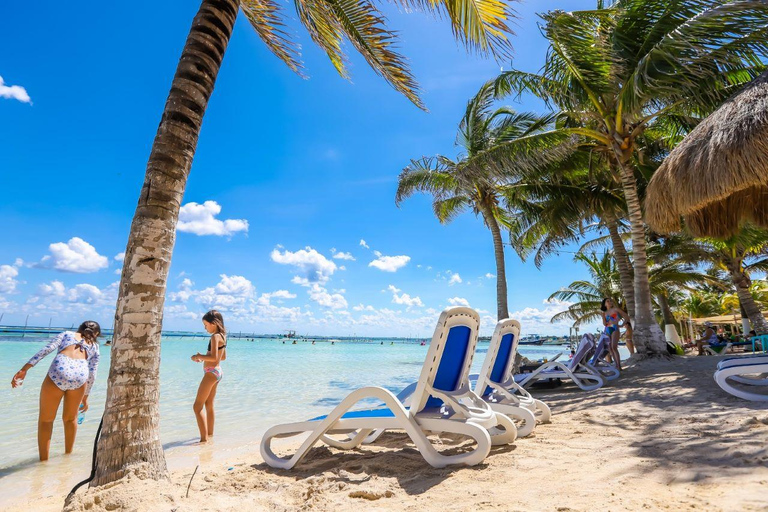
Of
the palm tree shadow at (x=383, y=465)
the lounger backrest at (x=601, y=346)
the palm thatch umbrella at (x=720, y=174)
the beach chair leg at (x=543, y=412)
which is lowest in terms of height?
the palm tree shadow at (x=383, y=465)

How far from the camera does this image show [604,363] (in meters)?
8.27

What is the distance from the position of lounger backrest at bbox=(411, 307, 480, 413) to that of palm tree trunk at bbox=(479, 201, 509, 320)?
9943mm

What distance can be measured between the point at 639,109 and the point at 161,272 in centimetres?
923

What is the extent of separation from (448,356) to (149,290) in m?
2.22

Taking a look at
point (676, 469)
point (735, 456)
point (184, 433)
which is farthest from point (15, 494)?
point (735, 456)

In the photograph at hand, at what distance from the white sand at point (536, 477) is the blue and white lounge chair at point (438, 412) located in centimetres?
13

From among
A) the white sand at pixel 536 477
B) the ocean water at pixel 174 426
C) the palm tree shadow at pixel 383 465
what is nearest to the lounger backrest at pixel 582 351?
the white sand at pixel 536 477

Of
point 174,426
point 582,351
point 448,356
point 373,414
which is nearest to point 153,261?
point 373,414

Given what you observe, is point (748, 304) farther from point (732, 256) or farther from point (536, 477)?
point (536, 477)

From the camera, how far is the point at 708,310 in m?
34.5

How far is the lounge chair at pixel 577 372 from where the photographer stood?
7.18 meters

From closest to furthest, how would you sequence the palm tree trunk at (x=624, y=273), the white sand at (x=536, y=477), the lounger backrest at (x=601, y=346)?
the white sand at (x=536, y=477)
the lounger backrest at (x=601, y=346)
the palm tree trunk at (x=624, y=273)

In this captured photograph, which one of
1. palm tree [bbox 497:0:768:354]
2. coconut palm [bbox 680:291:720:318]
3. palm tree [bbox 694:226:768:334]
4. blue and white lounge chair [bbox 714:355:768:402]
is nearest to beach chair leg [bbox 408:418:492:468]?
blue and white lounge chair [bbox 714:355:768:402]

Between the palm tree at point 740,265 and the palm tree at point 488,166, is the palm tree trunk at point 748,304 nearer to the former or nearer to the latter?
the palm tree at point 740,265
